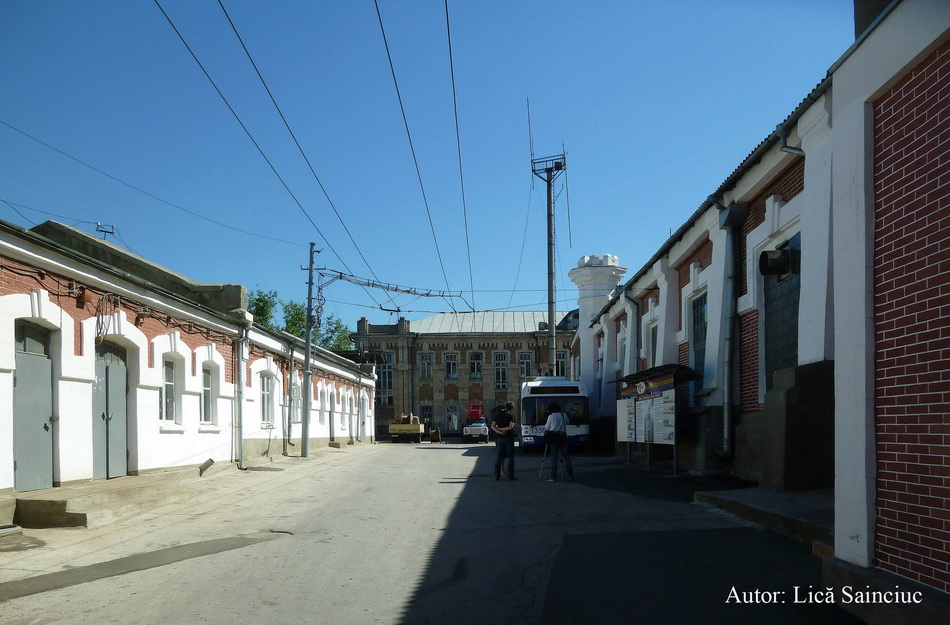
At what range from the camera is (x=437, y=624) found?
232 inches

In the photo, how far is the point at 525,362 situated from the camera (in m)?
68.1

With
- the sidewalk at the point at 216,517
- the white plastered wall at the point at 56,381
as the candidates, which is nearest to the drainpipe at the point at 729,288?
the sidewalk at the point at 216,517

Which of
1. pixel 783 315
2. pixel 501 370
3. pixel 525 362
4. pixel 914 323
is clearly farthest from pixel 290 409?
pixel 525 362

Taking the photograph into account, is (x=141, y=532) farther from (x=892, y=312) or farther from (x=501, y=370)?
(x=501, y=370)

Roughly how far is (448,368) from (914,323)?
63.0m

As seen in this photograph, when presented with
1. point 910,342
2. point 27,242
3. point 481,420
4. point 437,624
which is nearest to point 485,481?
point 27,242

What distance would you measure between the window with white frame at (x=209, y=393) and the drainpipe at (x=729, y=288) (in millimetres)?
12039

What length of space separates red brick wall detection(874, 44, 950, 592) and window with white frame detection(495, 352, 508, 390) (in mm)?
62075

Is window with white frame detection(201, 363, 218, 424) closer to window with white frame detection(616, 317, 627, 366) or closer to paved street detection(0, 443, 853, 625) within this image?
paved street detection(0, 443, 853, 625)

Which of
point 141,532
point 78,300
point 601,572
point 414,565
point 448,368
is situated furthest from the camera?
point 448,368

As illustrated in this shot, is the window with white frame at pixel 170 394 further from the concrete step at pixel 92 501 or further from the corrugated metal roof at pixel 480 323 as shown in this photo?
the corrugated metal roof at pixel 480 323

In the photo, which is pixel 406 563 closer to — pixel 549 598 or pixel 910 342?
pixel 549 598

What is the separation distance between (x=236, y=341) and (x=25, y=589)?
13.7 meters

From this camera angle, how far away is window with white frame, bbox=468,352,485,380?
67750 millimetres
